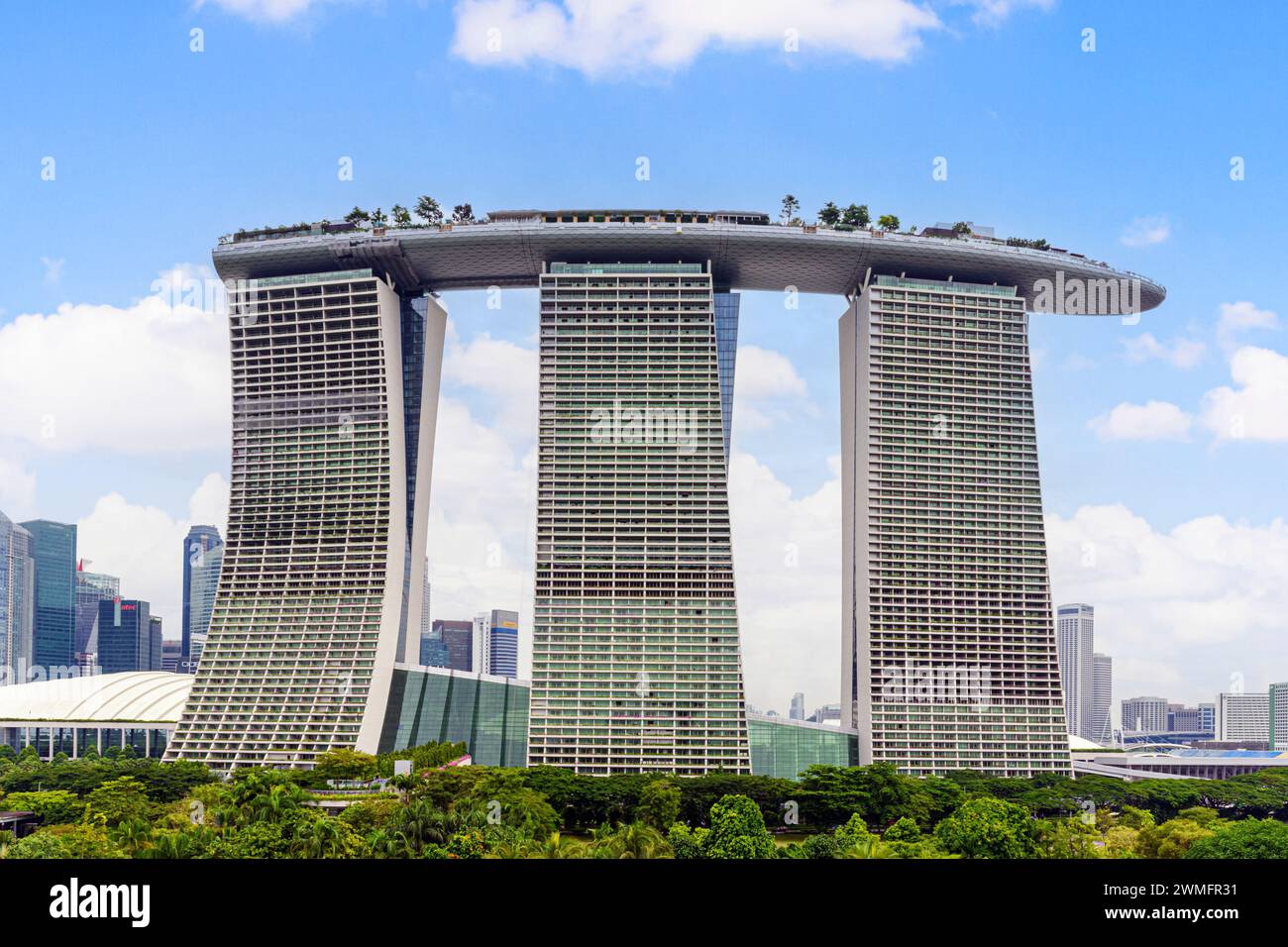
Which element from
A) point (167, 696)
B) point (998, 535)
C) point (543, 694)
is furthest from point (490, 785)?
point (167, 696)

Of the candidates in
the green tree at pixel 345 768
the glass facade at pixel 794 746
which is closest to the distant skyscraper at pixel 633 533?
the glass facade at pixel 794 746

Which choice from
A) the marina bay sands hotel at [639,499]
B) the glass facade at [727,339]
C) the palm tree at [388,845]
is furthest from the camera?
the glass facade at [727,339]

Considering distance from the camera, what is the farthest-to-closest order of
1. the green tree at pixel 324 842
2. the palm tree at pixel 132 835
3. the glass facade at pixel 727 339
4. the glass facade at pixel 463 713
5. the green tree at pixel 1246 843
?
the glass facade at pixel 727 339 → the glass facade at pixel 463 713 → the palm tree at pixel 132 835 → the green tree at pixel 1246 843 → the green tree at pixel 324 842

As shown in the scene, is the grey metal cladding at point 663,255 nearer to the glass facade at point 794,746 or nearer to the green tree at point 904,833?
the glass facade at point 794,746

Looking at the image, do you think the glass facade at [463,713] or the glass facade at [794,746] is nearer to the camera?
the glass facade at [794,746]

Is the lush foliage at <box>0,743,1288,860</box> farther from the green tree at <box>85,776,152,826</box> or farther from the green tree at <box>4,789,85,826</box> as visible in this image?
the green tree at <box>85,776,152,826</box>

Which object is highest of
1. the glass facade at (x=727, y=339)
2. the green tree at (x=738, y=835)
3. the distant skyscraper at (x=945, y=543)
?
the glass facade at (x=727, y=339)

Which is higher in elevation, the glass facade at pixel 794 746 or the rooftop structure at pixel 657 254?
the rooftop structure at pixel 657 254
